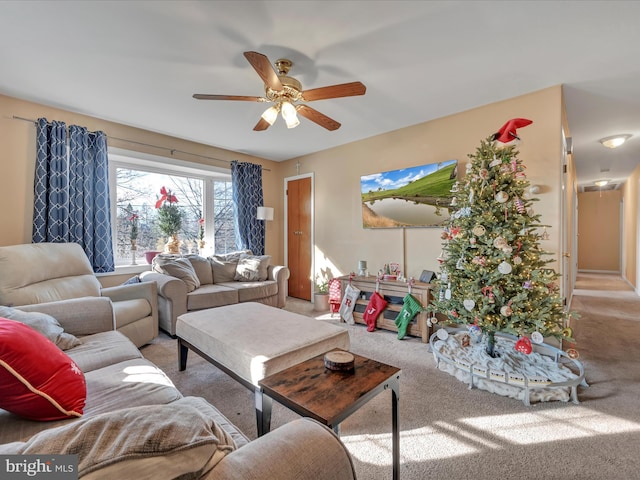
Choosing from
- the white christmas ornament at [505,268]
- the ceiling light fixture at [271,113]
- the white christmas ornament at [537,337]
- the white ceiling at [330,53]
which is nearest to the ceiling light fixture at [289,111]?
the ceiling light fixture at [271,113]

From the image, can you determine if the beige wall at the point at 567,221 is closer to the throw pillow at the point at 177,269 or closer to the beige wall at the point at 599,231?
the throw pillow at the point at 177,269

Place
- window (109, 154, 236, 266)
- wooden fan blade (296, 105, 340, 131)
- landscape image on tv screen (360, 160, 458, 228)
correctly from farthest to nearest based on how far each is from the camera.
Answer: window (109, 154, 236, 266), landscape image on tv screen (360, 160, 458, 228), wooden fan blade (296, 105, 340, 131)

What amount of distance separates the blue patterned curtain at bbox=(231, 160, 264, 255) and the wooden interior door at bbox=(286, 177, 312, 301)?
548mm

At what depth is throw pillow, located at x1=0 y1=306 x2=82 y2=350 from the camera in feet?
5.16

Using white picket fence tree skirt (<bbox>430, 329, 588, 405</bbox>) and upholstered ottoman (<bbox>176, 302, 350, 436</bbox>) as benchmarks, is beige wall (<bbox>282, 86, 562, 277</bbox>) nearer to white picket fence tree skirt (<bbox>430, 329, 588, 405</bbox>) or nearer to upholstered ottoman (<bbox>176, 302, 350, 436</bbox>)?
white picket fence tree skirt (<bbox>430, 329, 588, 405</bbox>)

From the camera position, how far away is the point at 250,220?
15.8ft

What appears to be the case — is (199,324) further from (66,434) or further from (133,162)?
(133,162)

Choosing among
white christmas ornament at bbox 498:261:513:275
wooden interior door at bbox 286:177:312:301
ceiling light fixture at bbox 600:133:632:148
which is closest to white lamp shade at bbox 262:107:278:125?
white christmas ornament at bbox 498:261:513:275

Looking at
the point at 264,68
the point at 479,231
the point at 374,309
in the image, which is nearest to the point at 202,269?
the point at 374,309

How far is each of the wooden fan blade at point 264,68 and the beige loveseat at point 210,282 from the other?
2.25m

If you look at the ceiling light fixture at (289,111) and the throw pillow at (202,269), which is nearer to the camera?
the ceiling light fixture at (289,111)

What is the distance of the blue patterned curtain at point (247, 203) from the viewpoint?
4699 mm

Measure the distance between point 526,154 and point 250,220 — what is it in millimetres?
3787

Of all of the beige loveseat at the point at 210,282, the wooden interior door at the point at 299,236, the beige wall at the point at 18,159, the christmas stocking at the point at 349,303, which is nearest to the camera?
the beige wall at the point at 18,159
